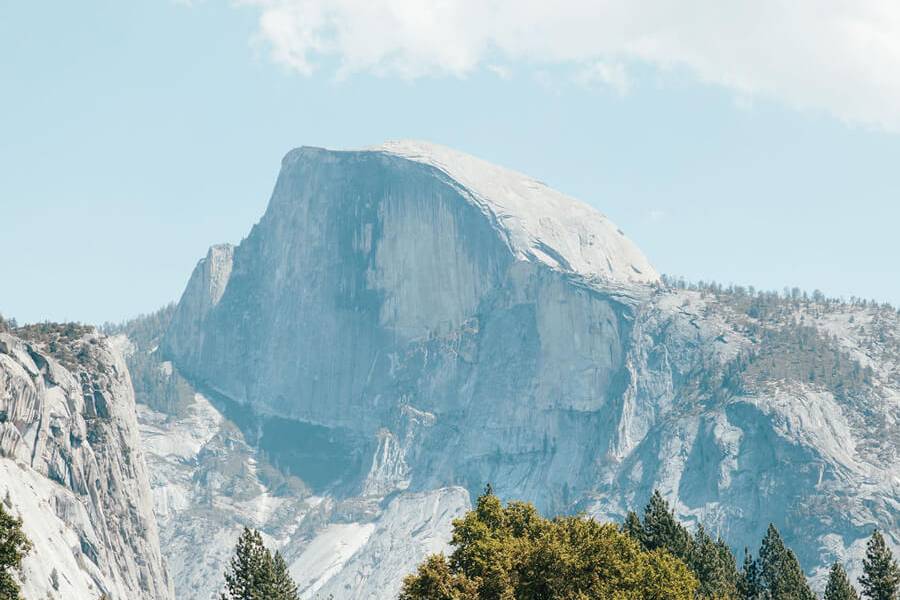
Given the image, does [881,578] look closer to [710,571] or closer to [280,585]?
[710,571]

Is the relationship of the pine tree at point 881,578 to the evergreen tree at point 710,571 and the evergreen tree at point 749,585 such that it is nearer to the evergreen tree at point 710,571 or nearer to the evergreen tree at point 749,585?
the evergreen tree at point 710,571

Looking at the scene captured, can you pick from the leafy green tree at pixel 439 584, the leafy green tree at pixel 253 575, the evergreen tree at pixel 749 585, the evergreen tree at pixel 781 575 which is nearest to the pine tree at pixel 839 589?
the evergreen tree at pixel 781 575

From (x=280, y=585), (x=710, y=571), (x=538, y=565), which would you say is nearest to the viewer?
(x=538, y=565)

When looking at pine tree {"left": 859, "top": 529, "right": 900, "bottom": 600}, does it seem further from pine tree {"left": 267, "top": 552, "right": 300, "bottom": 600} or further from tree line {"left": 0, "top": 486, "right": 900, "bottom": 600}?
pine tree {"left": 267, "top": 552, "right": 300, "bottom": 600}

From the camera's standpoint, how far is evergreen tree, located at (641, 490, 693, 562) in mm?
164500

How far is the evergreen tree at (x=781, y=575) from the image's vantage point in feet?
575

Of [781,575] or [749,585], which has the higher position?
[781,575]

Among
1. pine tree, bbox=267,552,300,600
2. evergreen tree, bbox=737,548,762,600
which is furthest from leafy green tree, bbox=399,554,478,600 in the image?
evergreen tree, bbox=737,548,762,600

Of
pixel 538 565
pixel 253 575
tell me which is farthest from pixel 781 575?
pixel 538 565

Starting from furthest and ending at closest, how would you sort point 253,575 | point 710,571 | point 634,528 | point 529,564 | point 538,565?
point 634,528 → point 710,571 → point 253,575 → point 529,564 → point 538,565

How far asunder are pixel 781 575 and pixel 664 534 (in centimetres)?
2041

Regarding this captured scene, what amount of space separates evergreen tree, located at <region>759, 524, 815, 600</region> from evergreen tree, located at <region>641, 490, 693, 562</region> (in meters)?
11.8

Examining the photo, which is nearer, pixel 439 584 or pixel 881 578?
pixel 439 584

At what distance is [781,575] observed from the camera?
180375 mm
